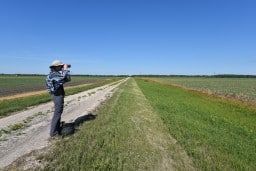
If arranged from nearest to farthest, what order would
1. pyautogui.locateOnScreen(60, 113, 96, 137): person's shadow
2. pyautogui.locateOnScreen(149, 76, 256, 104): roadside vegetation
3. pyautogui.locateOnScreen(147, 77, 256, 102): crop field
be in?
pyautogui.locateOnScreen(60, 113, 96, 137): person's shadow → pyautogui.locateOnScreen(149, 76, 256, 104): roadside vegetation → pyautogui.locateOnScreen(147, 77, 256, 102): crop field

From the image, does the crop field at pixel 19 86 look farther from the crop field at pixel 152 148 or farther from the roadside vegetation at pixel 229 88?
the roadside vegetation at pixel 229 88

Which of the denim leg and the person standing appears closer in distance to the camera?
the person standing

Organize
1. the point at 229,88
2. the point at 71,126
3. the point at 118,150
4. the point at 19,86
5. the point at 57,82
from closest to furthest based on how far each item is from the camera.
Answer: the point at 118,150 → the point at 57,82 → the point at 71,126 → the point at 19,86 → the point at 229,88

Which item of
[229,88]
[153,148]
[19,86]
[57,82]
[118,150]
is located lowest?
[229,88]

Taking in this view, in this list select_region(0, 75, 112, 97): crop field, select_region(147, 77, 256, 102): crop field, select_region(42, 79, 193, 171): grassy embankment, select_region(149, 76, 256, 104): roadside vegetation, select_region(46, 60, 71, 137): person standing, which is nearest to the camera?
select_region(42, 79, 193, 171): grassy embankment

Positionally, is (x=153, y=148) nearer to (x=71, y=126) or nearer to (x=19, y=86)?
(x=71, y=126)

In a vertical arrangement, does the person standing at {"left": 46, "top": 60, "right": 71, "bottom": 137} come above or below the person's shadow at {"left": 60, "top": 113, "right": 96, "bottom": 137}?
above

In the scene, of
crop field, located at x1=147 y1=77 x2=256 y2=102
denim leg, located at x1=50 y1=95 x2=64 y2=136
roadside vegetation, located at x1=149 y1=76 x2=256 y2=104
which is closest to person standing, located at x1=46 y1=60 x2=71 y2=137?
denim leg, located at x1=50 y1=95 x2=64 y2=136

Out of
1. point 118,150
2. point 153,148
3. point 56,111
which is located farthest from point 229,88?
point 118,150

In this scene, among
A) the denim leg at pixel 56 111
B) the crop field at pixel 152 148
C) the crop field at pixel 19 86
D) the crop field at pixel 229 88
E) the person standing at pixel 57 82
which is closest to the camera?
the crop field at pixel 152 148

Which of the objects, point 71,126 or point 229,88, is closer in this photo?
point 71,126

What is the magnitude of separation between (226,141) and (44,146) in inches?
212

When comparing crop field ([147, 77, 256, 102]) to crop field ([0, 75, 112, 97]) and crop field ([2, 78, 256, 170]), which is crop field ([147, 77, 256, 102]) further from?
crop field ([0, 75, 112, 97])

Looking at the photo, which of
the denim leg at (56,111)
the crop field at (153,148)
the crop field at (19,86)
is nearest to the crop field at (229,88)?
the crop field at (153,148)
